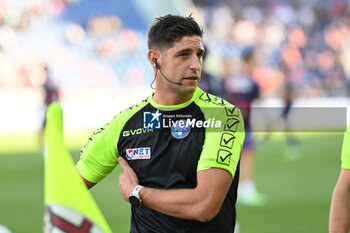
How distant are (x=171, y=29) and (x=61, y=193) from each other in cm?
167

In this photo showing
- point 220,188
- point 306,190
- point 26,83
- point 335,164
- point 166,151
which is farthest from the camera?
point 26,83

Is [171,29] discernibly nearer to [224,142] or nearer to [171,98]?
[171,98]

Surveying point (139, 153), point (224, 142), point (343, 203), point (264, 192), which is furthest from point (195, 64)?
point (264, 192)

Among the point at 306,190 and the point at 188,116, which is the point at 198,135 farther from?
the point at 306,190

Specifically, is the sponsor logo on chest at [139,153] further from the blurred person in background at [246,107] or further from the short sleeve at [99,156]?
the blurred person in background at [246,107]

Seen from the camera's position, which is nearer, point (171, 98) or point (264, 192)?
point (171, 98)

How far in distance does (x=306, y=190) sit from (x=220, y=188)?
852 centimetres

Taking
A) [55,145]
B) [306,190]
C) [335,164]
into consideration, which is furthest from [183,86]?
[335,164]

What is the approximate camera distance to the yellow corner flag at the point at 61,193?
160 centimetres

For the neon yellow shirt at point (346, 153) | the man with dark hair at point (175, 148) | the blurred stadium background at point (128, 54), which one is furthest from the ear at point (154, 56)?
the blurred stadium background at point (128, 54)

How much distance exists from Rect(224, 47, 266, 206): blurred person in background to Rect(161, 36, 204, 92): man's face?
7.11 meters

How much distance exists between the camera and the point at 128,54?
26.2 m

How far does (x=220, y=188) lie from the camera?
2902 mm

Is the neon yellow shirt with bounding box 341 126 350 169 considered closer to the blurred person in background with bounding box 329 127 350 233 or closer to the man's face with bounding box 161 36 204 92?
the blurred person in background with bounding box 329 127 350 233
